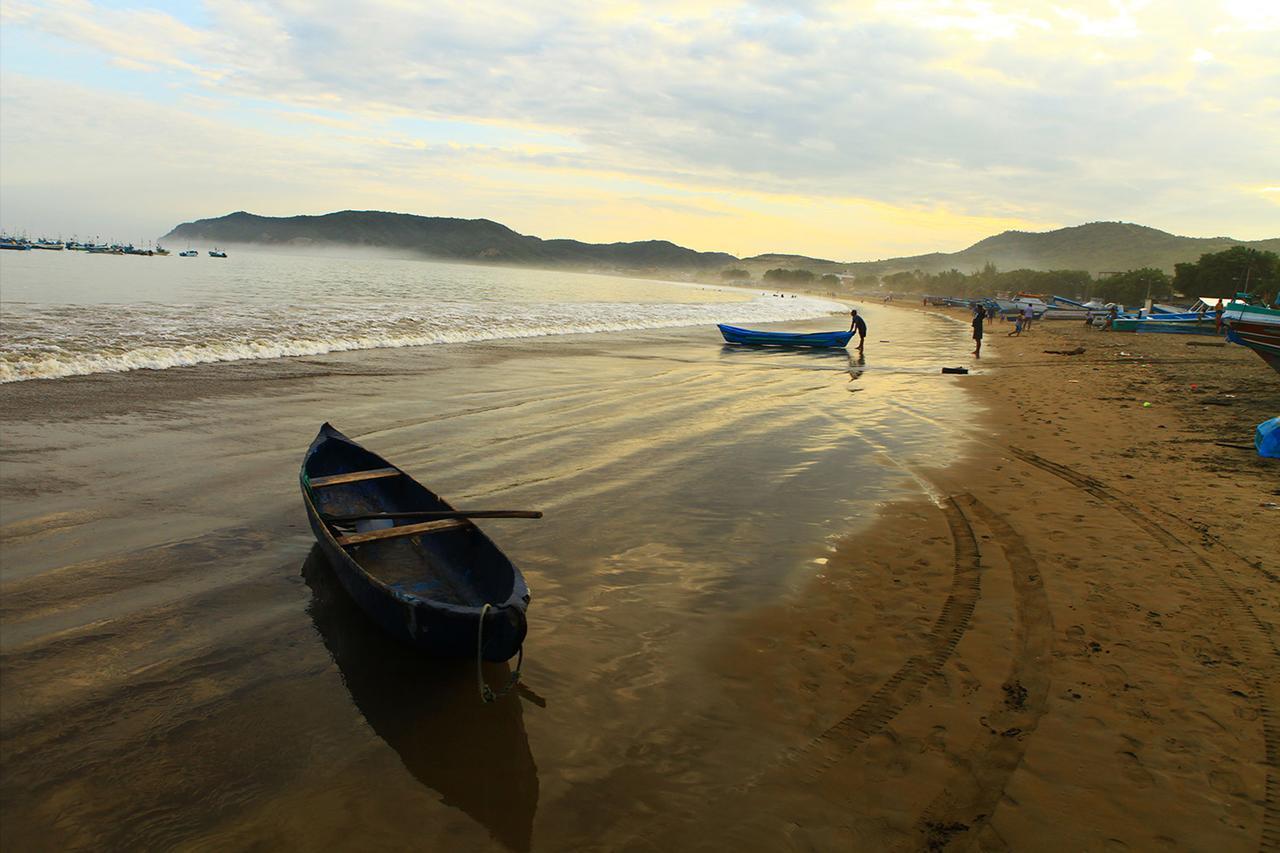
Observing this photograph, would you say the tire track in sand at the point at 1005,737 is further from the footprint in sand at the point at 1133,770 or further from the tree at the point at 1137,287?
the tree at the point at 1137,287

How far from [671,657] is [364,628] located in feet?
8.70

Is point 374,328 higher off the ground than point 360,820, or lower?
higher

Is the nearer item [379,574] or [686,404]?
[379,574]

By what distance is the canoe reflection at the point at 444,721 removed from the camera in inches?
160

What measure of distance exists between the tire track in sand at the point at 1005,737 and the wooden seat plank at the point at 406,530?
425cm

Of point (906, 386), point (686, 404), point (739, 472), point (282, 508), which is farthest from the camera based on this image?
point (906, 386)

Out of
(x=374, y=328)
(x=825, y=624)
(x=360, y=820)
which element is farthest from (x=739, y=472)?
(x=374, y=328)

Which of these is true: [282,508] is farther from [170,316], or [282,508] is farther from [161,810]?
[170,316]

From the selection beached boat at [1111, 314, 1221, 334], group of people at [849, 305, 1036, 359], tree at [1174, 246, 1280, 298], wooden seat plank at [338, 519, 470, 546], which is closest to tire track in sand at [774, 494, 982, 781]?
wooden seat plank at [338, 519, 470, 546]

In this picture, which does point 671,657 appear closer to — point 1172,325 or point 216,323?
point 216,323

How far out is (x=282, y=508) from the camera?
332 inches

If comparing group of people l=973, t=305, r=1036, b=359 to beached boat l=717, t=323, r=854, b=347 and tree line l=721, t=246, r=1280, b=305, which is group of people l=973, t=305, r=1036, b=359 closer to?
beached boat l=717, t=323, r=854, b=347

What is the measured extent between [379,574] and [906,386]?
1744 centimetres

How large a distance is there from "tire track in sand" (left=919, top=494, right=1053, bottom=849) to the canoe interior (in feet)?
10.4
